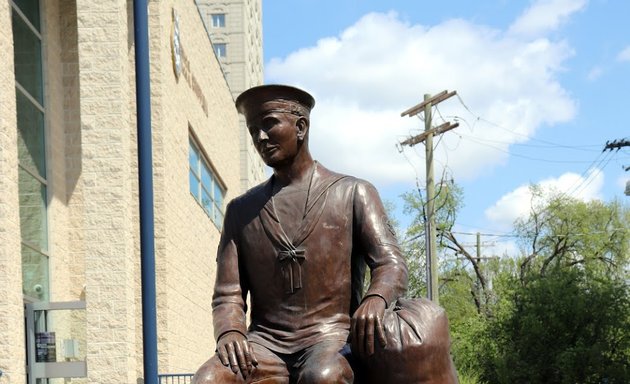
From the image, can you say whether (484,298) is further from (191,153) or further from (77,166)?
(77,166)

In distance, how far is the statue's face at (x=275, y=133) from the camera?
5.02 metres

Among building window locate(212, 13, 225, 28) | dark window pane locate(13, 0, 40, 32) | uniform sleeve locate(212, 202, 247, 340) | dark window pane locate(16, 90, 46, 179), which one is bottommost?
uniform sleeve locate(212, 202, 247, 340)

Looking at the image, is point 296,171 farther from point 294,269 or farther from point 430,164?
point 430,164

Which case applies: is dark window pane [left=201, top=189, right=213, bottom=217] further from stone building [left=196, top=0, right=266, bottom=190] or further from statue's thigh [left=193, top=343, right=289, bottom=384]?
stone building [left=196, top=0, right=266, bottom=190]

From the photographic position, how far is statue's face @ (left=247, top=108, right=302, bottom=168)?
5020 millimetres

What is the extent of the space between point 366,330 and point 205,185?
82.3ft

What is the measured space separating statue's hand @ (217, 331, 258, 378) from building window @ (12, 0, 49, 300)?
44.6 ft

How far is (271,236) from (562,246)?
37192 millimetres


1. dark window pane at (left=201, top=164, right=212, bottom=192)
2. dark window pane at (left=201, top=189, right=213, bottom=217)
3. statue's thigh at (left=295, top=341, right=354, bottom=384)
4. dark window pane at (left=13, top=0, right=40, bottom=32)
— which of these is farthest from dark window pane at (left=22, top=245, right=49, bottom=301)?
statue's thigh at (left=295, top=341, right=354, bottom=384)

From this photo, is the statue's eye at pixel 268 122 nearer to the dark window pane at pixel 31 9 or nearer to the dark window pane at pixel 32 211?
the dark window pane at pixel 32 211

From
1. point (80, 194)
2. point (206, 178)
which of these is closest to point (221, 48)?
point (206, 178)

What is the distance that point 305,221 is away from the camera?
5.06m

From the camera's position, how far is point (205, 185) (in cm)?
2947

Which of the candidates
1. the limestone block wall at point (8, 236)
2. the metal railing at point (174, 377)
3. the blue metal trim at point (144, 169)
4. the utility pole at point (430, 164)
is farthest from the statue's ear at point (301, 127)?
the utility pole at point (430, 164)
